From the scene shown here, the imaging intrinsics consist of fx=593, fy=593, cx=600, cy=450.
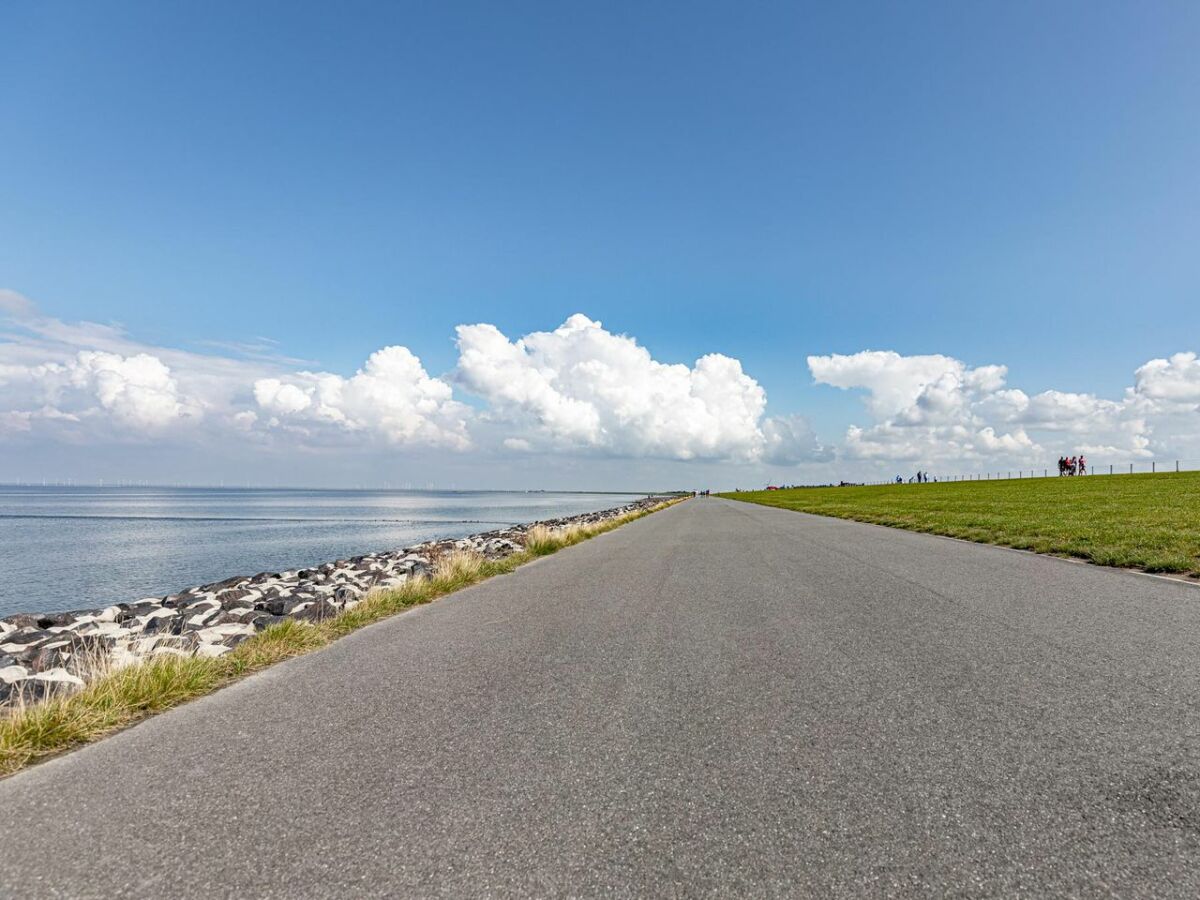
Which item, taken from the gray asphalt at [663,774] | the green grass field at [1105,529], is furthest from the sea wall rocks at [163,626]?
the green grass field at [1105,529]

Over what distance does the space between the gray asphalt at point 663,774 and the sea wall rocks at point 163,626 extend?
69.3 inches

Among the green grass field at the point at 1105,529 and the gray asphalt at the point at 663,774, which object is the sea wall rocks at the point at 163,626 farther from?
the green grass field at the point at 1105,529

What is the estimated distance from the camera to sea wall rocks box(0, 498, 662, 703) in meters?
5.90

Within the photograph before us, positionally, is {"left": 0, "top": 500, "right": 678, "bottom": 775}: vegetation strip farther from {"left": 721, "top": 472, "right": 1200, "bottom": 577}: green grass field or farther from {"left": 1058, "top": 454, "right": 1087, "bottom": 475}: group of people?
{"left": 1058, "top": 454, "right": 1087, "bottom": 475}: group of people

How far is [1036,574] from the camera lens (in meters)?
10.5

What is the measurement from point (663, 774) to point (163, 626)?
32.0 feet

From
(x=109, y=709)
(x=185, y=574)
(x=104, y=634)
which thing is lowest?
(x=185, y=574)

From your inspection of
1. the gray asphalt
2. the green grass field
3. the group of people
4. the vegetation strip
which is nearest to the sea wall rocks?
the vegetation strip

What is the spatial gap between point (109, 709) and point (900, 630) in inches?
294

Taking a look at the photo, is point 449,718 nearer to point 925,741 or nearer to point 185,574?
point 925,741

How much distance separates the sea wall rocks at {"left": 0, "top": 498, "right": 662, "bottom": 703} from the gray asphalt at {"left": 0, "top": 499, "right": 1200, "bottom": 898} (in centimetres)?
176

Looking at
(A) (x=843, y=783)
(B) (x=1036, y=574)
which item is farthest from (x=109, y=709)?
(B) (x=1036, y=574)

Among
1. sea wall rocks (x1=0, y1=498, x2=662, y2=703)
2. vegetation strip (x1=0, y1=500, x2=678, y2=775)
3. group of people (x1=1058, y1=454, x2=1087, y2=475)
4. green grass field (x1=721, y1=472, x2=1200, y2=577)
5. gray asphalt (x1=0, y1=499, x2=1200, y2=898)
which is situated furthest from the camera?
group of people (x1=1058, y1=454, x2=1087, y2=475)

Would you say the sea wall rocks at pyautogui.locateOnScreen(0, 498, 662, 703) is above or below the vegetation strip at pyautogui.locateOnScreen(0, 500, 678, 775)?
below
